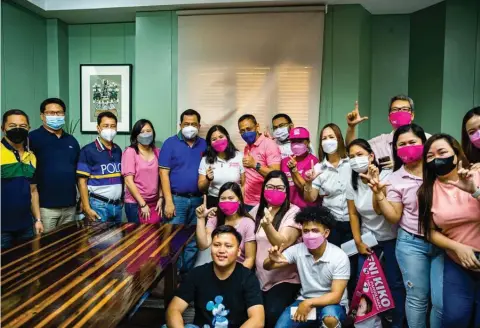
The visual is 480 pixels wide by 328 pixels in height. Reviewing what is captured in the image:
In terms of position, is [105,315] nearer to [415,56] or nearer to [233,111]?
[233,111]

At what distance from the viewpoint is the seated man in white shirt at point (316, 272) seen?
2.10m

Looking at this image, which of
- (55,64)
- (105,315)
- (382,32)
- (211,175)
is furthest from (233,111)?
(105,315)

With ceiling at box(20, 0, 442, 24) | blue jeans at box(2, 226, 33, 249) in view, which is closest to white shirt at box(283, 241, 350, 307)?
blue jeans at box(2, 226, 33, 249)

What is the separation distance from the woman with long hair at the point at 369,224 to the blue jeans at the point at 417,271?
0.16m

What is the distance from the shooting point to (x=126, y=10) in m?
3.99

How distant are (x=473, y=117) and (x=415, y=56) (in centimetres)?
224

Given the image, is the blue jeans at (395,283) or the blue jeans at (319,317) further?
the blue jeans at (395,283)

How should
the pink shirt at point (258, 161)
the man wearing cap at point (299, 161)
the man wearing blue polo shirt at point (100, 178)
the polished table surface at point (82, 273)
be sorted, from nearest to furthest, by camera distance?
the polished table surface at point (82, 273) < the man wearing cap at point (299, 161) < the man wearing blue polo shirt at point (100, 178) < the pink shirt at point (258, 161)

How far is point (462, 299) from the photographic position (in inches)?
74.3

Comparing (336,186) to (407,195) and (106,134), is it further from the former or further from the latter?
(106,134)

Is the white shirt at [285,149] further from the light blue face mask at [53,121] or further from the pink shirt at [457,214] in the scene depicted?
the light blue face mask at [53,121]

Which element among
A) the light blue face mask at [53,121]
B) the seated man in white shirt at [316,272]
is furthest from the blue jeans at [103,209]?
the seated man in white shirt at [316,272]

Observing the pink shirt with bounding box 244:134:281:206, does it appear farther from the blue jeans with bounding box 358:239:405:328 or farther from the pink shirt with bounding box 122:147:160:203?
the blue jeans with bounding box 358:239:405:328

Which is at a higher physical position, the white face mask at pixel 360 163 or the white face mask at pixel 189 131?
the white face mask at pixel 189 131
